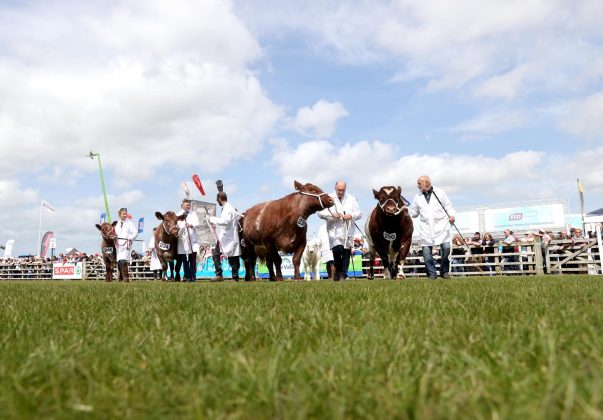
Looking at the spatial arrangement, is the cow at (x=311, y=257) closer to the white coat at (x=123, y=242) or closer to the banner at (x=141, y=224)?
the white coat at (x=123, y=242)

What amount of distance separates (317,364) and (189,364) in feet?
1.74

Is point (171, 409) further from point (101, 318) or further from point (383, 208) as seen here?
point (383, 208)

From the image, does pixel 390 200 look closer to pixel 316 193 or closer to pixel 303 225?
pixel 316 193

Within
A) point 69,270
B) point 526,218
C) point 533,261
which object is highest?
point 526,218

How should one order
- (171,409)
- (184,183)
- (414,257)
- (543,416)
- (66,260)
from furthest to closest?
(66,260), (414,257), (184,183), (171,409), (543,416)

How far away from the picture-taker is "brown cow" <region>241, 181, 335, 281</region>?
13250 millimetres

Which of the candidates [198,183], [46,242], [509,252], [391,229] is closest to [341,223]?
[391,229]

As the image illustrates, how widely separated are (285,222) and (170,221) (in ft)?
17.8

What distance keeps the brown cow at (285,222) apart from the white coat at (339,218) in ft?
0.99

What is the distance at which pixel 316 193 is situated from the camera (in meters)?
13.2

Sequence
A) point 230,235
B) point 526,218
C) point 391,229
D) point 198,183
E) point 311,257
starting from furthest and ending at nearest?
point 526,218 → point 198,183 → point 311,257 → point 230,235 → point 391,229

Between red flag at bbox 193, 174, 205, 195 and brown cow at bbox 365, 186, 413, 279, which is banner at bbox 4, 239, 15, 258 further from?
brown cow at bbox 365, 186, 413, 279

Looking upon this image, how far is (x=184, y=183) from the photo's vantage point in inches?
829

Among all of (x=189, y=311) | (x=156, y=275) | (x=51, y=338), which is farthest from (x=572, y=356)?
(x=156, y=275)
